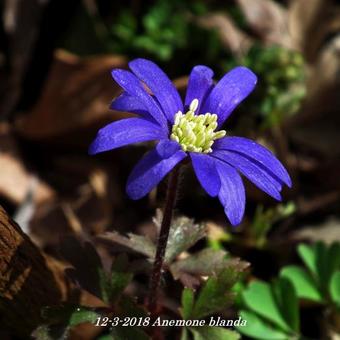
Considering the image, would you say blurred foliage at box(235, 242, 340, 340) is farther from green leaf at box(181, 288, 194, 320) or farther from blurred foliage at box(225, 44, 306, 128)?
blurred foliage at box(225, 44, 306, 128)

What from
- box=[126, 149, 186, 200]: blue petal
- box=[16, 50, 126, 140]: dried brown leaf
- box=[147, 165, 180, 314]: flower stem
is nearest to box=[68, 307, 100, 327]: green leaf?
box=[147, 165, 180, 314]: flower stem

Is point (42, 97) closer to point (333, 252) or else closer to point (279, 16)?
point (279, 16)

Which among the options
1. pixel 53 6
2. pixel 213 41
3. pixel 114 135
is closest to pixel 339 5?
pixel 213 41

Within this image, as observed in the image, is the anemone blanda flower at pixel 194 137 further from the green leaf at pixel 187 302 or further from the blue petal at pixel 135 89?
the green leaf at pixel 187 302

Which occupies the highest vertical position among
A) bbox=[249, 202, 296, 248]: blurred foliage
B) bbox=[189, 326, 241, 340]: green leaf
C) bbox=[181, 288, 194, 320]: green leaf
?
bbox=[249, 202, 296, 248]: blurred foliage

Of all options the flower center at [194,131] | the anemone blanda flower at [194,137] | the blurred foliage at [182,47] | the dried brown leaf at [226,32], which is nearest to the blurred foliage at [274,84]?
the blurred foliage at [182,47]
